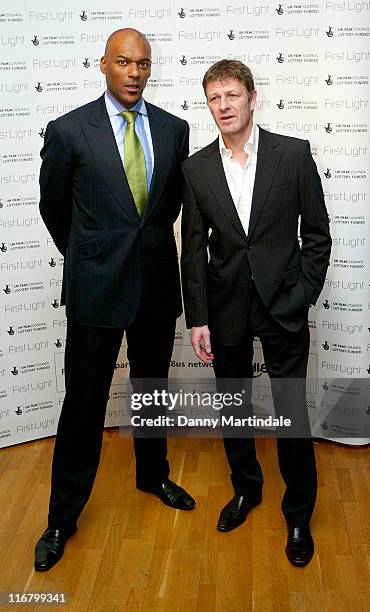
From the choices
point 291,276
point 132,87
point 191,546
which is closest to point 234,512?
point 191,546

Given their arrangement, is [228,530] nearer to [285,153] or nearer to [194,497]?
[194,497]

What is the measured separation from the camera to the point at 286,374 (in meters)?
2.95

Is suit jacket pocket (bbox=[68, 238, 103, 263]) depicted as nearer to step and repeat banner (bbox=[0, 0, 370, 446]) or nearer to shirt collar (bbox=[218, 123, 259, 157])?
shirt collar (bbox=[218, 123, 259, 157])

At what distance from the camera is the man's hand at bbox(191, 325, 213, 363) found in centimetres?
299

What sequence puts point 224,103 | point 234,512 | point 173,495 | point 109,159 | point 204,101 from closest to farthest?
point 224,103 < point 109,159 < point 234,512 < point 173,495 < point 204,101

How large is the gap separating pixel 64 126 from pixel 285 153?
28.8 inches

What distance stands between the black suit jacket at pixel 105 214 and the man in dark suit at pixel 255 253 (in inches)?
3.9

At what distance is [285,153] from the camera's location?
2.85 metres

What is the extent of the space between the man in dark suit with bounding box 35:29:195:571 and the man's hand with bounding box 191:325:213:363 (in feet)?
0.51

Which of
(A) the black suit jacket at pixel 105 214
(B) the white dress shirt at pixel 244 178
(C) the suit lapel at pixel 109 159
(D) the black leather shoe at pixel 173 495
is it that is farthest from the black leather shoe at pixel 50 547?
(B) the white dress shirt at pixel 244 178

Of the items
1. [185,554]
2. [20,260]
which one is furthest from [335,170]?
[185,554]

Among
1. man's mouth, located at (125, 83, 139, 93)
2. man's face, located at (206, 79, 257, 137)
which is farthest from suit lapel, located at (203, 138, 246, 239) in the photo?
man's mouth, located at (125, 83, 139, 93)

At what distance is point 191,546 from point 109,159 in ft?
4.55

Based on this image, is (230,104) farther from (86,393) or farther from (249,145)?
(86,393)
